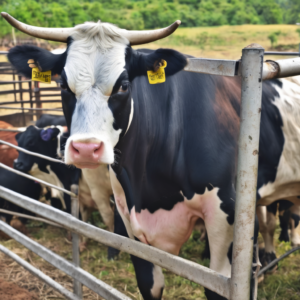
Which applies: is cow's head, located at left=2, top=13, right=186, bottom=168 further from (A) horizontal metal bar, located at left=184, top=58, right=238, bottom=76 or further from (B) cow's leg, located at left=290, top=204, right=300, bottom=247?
(B) cow's leg, located at left=290, top=204, right=300, bottom=247

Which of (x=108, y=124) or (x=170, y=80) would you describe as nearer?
(x=108, y=124)

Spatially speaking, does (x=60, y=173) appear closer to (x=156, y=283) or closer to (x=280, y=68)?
(x=156, y=283)

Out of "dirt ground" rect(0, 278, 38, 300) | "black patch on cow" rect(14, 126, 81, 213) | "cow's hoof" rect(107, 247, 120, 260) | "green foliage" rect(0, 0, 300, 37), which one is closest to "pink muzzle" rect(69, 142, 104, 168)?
"dirt ground" rect(0, 278, 38, 300)

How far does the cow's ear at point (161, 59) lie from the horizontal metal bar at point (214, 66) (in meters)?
0.16

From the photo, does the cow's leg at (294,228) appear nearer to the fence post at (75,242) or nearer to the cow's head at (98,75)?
the fence post at (75,242)

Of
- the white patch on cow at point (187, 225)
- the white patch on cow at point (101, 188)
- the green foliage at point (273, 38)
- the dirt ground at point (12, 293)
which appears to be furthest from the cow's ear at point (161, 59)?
the green foliage at point (273, 38)

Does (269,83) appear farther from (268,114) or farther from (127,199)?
(127,199)

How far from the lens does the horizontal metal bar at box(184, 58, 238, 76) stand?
137cm

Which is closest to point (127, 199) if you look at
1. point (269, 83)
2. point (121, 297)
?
point (121, 297)

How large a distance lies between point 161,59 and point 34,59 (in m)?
0.67

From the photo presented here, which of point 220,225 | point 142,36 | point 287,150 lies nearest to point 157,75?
point 142,36

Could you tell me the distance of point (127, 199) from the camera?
2.29 m

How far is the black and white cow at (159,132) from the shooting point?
5.92 ft

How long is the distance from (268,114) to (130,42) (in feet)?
3.20
